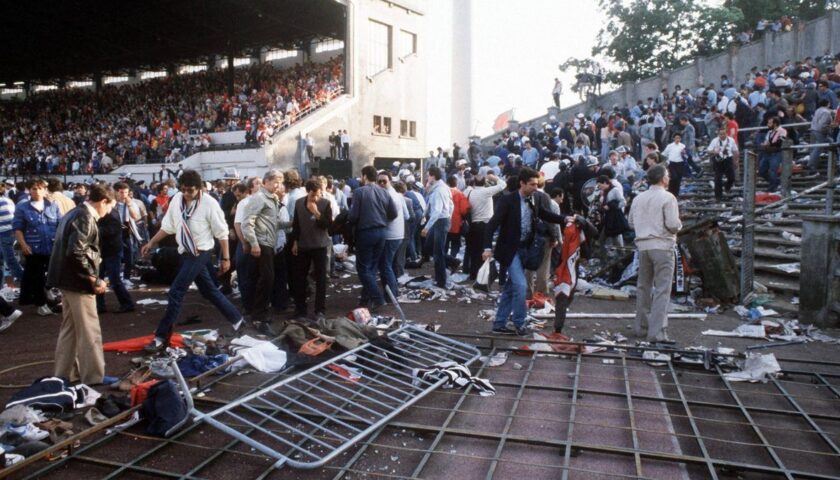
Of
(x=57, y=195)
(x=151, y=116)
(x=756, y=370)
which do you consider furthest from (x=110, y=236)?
(x=151, y=116)

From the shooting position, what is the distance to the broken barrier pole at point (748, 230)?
851cm

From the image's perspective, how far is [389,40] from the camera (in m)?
33.1

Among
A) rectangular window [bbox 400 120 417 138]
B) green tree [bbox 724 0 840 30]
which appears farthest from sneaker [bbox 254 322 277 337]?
green tree [bbox 724 0 840 30]

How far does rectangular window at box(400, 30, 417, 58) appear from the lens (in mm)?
34094

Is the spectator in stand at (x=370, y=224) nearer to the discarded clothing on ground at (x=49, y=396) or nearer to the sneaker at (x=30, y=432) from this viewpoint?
the discarded clothing on ground at (x=49, y=396)

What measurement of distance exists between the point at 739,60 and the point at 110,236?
30579 mm

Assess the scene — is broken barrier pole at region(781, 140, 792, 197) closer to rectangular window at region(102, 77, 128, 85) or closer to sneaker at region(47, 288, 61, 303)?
sneaker at region(47, 288, 61, 303)

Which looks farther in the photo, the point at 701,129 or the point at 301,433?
the point at 701,129

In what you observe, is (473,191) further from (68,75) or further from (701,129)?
(68,75)

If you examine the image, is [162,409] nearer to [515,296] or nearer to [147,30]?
[515,296]

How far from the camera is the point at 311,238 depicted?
7594mm

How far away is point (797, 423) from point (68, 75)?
5267cm

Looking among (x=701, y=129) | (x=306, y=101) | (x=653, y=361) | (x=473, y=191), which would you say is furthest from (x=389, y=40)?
(x=653, y=361)

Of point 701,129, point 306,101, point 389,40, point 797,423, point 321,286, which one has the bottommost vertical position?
point 797,423
